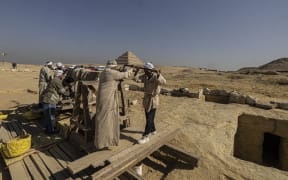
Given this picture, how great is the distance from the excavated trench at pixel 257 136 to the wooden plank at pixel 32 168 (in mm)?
7084

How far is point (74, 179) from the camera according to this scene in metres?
2.72

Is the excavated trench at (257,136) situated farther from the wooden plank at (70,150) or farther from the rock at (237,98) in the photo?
the wooden plank at (70,150)

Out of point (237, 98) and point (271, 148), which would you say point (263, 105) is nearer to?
point (237, 98)

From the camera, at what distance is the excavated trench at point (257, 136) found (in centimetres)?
630

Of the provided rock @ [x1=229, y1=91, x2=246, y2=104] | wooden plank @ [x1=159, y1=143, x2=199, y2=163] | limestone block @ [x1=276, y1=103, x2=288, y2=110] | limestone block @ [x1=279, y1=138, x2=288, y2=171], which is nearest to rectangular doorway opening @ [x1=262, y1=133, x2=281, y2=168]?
limestone block @ [x1=279, y1=138, x2=288, y2=171]

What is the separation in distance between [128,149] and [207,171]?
64.2 inches

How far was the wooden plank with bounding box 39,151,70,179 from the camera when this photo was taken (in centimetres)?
285

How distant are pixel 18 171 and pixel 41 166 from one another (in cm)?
38

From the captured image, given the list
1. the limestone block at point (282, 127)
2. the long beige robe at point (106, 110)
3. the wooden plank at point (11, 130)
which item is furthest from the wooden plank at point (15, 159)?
the limestone block at point (282, 127)

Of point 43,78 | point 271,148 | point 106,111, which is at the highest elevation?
point 43,78

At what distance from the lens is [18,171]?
9.89 ft

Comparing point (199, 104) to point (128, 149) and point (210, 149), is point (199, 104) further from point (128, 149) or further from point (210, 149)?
point (128, 149)

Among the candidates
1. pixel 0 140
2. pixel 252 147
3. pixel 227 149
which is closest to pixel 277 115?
pixel 252 147

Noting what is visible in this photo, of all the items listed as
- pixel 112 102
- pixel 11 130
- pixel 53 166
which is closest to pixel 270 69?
pixel 112 102
